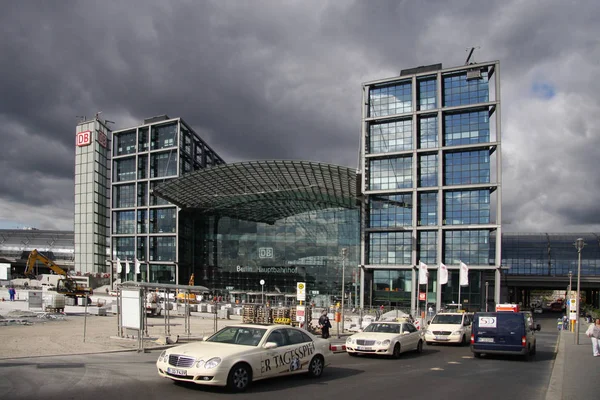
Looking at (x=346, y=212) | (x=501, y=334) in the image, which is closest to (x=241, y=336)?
(x=501, y=334)

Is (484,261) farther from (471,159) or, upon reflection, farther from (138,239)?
(138,239)

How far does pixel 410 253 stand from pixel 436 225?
442 centimetres

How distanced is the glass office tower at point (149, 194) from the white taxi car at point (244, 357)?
64719 mm

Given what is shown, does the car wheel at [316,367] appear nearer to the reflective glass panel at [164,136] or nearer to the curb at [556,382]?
the curb at [556,382]

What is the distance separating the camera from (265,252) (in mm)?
74625

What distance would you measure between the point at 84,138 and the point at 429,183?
6611cm

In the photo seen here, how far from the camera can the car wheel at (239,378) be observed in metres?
10.5

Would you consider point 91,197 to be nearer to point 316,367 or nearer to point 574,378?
point 316,367

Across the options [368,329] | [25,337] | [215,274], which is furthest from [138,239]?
[368,329]

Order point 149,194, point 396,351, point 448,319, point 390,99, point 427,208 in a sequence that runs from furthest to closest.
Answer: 1. point 149,194
2. point 390,99
3. point 427,208
4. point 448,319
5. point 396,351

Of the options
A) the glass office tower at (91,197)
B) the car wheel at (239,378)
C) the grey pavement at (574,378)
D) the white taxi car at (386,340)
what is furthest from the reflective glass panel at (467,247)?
the glass office tower at (91,197)

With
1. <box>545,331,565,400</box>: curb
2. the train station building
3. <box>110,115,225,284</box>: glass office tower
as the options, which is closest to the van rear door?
<box>545,331,565,400</box>: curb

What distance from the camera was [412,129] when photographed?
191ft

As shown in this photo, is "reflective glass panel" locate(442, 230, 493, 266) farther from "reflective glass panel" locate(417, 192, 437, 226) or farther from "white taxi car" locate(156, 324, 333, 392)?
"white taxi car" locate(156, 324, 333, 392)
